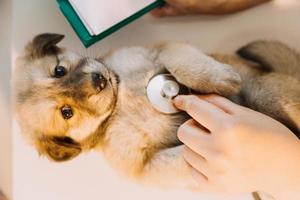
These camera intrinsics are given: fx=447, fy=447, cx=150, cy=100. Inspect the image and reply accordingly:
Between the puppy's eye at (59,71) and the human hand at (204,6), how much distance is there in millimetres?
272

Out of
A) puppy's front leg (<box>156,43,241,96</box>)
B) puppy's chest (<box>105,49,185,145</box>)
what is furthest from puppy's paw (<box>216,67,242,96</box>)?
puppy's chest (<box>105,49,185,145</box>)

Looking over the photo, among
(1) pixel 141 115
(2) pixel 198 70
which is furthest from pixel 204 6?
(1) pixel 141 115

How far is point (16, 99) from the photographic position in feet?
3.16

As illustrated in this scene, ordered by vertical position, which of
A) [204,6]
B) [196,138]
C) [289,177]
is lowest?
[289,177]

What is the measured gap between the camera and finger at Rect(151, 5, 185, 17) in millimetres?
1069

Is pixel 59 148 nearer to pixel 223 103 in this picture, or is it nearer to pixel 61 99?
pixel 61 99

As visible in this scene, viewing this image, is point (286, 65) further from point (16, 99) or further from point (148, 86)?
point (16, 99)

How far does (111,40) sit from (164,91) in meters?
0.24

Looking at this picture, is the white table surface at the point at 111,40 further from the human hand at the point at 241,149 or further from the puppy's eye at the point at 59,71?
the human hand at the point at 241,149

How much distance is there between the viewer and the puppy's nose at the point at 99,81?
935 mm

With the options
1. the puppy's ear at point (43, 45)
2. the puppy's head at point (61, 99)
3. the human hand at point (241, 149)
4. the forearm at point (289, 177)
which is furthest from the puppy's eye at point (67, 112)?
the forearm at point (289, 177)

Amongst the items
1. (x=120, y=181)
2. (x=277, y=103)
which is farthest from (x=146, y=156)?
(x=277, y=103)

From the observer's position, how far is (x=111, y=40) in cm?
109

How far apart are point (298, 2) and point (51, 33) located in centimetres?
59
